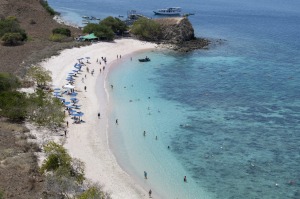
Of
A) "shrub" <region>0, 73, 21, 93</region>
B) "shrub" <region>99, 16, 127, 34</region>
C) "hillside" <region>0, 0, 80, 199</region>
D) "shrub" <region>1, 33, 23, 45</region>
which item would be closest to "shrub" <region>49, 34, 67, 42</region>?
"hillside" <region>0, 0, 80, 199</region>

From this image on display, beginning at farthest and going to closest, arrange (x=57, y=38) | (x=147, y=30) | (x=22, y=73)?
(x=147, y=30) < (x=57, y=38) < (x=22, y=73)

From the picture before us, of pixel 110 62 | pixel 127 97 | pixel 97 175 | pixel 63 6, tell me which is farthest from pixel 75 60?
pixel 63 6

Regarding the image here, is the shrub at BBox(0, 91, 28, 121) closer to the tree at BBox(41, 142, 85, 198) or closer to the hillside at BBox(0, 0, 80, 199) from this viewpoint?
the hillside at BBox(0, 0, 80, 199)

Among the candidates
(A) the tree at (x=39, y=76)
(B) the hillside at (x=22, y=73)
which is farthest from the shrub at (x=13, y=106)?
(A) the tree at (x=39, y=76)

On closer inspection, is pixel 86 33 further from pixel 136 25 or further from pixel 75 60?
pixel 75 60

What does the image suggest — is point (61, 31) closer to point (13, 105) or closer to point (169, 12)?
point (13, 105)

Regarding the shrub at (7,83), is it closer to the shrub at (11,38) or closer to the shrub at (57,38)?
the shrub at (11,38)

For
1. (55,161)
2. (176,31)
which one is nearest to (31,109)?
(55,161)
